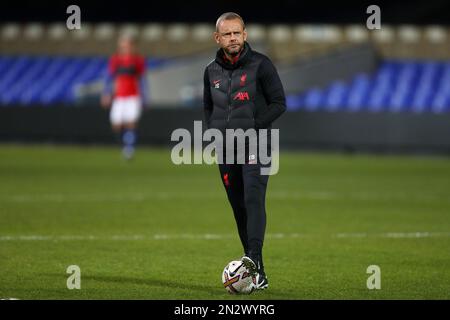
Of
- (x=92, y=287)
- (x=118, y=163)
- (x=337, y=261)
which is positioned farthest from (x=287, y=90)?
(x=92, y=287)

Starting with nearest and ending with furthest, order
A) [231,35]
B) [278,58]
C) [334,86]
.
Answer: [231,35] → [334,86] → [278,58]

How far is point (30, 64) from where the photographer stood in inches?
1465

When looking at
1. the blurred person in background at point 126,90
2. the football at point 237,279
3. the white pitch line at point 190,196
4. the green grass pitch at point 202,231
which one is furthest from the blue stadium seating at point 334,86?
the football at point 237,279

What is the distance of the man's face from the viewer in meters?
9.01

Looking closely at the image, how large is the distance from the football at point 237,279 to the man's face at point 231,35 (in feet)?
5.88

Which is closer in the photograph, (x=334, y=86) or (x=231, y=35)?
(x=231, y=35)

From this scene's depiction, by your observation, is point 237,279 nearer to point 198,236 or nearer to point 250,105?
point 250,105

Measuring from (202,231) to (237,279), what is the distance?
4852 millimetres

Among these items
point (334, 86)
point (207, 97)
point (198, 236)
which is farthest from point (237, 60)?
point (334, 86)

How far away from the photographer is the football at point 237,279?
8945 mm

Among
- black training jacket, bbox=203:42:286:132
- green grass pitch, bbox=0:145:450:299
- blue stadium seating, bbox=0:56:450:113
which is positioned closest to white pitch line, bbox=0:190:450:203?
green grass pitch, bbox=0:145:450:299

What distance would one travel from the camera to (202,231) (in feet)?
45.2
